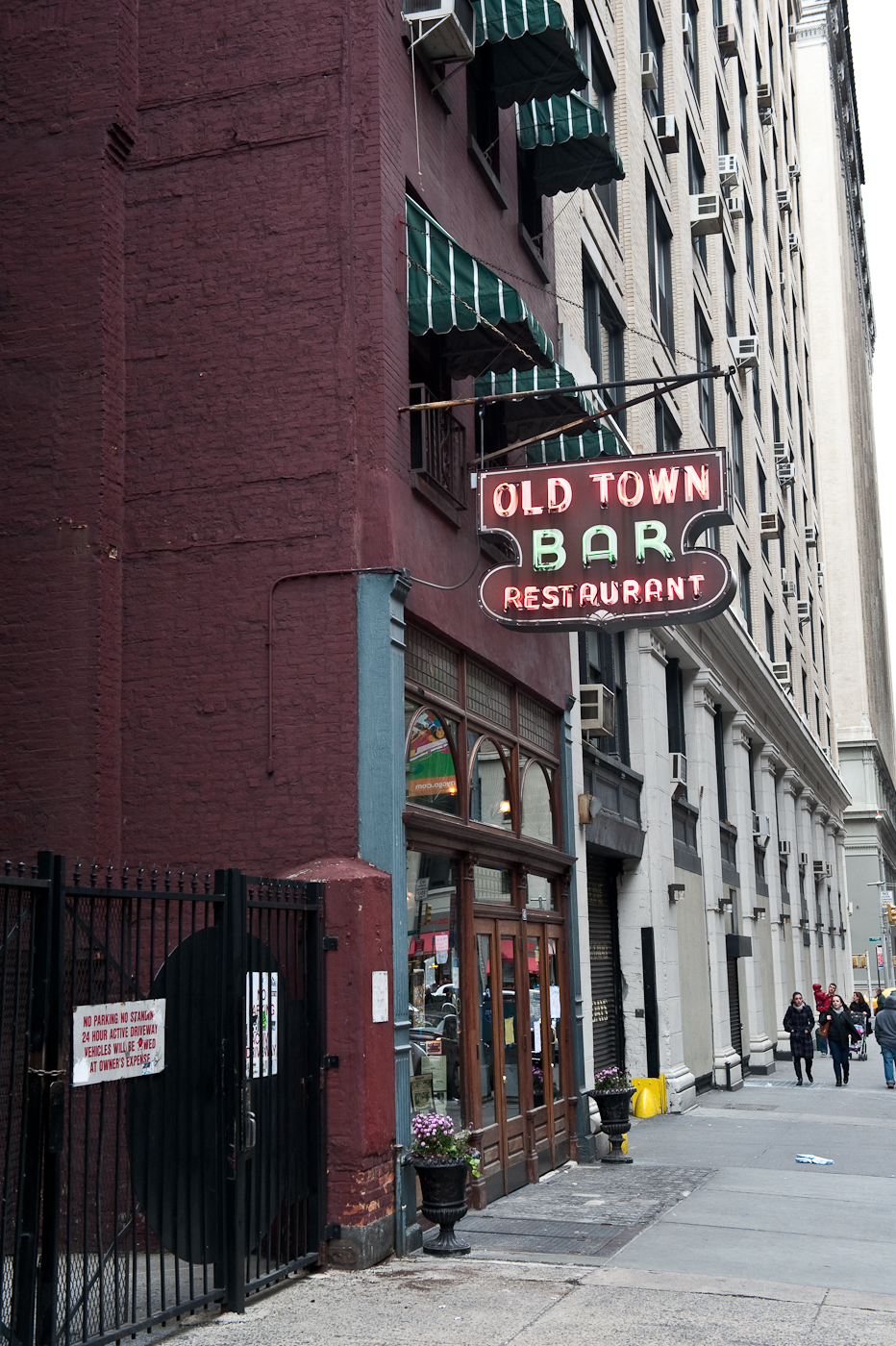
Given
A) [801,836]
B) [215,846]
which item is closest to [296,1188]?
[215,846]

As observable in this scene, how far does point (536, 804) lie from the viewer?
51.1 ft

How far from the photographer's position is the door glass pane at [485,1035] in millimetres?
12977

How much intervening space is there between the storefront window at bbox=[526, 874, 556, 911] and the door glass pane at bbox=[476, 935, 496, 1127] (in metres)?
1.58

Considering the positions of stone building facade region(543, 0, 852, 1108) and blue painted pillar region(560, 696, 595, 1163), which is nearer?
blue painted pillar region(560, 696, 595, 1163)

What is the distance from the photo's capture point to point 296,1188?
31.6 feet

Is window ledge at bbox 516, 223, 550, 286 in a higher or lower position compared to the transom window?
higher

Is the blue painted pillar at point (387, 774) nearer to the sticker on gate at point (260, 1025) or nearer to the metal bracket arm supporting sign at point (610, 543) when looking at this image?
the sticker on gate at point (260, 1025)

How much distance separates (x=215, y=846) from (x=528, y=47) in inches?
346

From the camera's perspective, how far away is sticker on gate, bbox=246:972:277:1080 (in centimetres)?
912

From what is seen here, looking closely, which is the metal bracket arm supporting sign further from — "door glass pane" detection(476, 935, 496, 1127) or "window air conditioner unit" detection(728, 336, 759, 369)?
"window air conditioner unit" detection(728, 336, 759, 369)

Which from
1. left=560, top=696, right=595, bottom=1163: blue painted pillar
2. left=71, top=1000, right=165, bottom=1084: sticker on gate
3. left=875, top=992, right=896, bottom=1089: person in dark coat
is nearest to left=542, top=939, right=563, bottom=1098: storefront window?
left=560, top=696, right=595, bottom=1163: blue painted pillar

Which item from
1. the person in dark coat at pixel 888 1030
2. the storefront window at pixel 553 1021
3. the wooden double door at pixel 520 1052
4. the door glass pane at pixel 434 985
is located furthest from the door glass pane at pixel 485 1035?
the person in dark coat at pixel 888 1030

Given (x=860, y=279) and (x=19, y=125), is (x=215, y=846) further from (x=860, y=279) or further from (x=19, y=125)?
(x=860, y=279)

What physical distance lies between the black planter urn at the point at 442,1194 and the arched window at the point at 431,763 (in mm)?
2795
